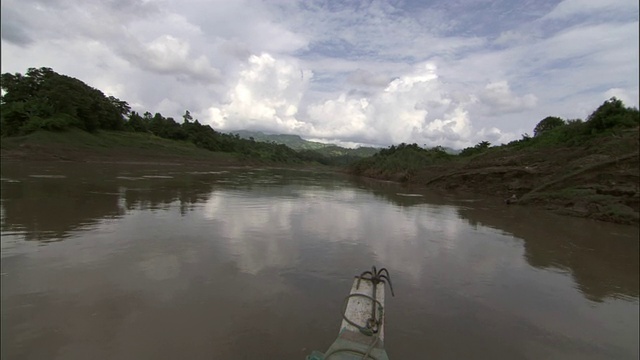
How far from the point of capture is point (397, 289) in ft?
19.9

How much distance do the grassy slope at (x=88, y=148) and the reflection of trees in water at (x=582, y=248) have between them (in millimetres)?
40497

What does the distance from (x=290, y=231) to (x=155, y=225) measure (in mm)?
3910

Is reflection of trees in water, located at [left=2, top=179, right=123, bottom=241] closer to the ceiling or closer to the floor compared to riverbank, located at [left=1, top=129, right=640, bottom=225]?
closer to the floor

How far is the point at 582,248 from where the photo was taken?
32.2 feet

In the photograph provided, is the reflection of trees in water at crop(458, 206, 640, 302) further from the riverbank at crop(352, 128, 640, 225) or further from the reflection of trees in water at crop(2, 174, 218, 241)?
the reflection of trees in water at crop(2, 174, 218, 241)

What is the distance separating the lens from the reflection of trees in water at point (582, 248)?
697 cm

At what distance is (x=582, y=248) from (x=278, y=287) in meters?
9.54

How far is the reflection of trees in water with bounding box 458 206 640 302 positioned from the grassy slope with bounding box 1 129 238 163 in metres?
40.5

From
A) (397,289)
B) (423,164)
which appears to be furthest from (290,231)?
(423,164)

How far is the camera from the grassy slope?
33.6 m

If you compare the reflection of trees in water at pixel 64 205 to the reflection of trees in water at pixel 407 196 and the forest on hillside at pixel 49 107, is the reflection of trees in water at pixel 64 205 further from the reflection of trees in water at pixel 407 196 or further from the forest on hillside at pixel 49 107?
the forest on hillside at pixel 49 107

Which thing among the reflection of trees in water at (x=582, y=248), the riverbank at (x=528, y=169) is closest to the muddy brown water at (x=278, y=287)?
the reflection of trees in water at (x=582, y=248)

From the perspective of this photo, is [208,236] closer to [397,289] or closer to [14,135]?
[397,289]

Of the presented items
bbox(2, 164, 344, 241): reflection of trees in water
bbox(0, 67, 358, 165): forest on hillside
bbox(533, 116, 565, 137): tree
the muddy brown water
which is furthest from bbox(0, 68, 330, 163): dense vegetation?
bbox(533, 116, 565, 137): tree
